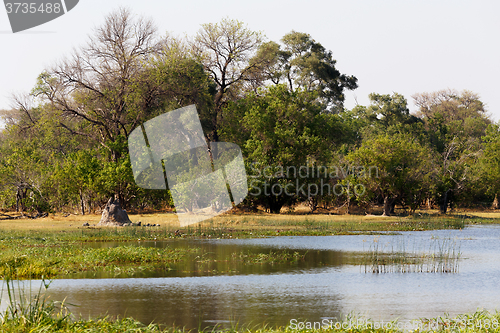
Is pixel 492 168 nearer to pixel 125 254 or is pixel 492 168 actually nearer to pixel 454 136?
pixel 454 136

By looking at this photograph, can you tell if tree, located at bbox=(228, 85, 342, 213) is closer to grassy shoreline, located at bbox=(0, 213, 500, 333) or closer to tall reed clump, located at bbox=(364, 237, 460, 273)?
grassy shoreline, located at bbox=(0, 213, 500, 333)

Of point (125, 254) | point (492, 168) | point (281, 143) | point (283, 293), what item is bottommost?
point (283, 293)

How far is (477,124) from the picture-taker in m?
77.4

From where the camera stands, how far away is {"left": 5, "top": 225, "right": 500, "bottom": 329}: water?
12625mm

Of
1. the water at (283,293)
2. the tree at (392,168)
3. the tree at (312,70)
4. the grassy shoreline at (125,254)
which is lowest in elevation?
the water at (283,293)

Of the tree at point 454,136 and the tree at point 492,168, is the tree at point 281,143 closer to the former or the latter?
the tree at point 454,136

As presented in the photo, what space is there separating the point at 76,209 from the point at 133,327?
1671 inches

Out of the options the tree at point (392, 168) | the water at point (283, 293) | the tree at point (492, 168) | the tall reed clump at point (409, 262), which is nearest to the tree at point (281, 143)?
the tree at point (392, 168)

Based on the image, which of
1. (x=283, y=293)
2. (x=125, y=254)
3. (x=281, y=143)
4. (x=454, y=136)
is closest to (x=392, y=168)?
(x=281, y=143)

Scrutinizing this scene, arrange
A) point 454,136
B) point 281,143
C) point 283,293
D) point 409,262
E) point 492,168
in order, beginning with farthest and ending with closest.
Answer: point 454,136, point 492,168, point 281,143, point 409,262, point 283,293

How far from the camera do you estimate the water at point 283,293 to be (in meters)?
12.6

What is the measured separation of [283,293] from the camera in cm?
1516

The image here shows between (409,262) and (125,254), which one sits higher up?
(125,254)

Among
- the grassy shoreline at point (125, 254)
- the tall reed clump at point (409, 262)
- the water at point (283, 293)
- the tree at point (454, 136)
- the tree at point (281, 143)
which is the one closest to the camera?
the grassy shoreline at point (125, 254)
